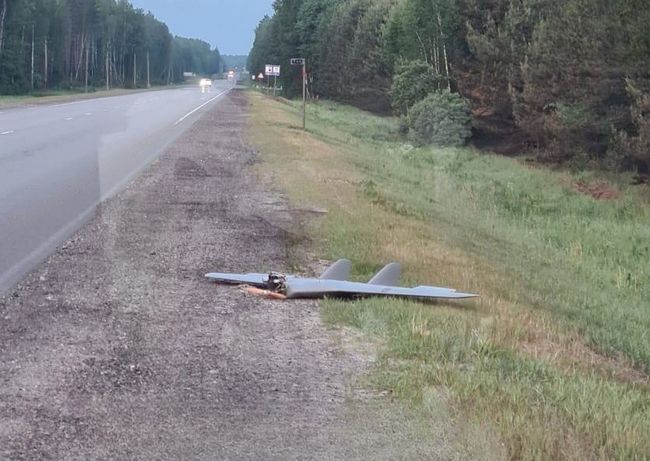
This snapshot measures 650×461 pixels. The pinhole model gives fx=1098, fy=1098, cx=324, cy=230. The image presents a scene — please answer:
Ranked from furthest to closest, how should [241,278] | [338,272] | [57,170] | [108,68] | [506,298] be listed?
[108,68] → [57,170] → [506,298] → [338,272] → [241,278]

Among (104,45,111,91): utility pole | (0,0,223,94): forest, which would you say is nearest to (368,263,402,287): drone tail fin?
(0,0,223,94): forest

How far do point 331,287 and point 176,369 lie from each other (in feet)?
8.79

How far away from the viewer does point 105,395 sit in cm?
599

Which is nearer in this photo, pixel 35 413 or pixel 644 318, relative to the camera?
pixel 35 413

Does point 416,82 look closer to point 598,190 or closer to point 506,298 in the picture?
point 598,190

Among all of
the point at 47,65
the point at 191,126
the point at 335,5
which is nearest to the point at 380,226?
the point at 191,126

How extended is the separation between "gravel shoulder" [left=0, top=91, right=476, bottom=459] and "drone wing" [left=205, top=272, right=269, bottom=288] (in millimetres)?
164

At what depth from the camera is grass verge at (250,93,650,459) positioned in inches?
232

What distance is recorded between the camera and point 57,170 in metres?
19.9

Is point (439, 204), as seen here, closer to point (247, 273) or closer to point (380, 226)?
point (380, 226)

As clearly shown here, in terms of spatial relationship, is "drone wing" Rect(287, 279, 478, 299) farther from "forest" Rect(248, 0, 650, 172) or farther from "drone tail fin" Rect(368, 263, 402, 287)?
"forest" Rect(248, 0, 650, 172)

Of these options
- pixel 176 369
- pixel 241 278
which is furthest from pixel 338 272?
pixel 176 369

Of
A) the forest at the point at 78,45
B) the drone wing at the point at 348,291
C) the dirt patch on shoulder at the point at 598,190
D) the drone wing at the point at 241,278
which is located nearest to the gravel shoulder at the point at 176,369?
the drone wing at the point at 241,278

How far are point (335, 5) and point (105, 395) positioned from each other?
88337 mm
